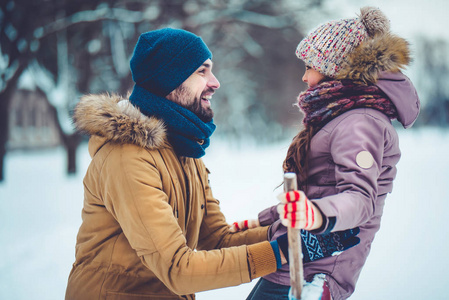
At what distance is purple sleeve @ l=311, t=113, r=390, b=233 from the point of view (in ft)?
4.68

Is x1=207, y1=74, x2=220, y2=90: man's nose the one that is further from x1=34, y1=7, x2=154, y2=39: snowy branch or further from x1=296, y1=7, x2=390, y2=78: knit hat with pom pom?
x1=34, y1=7, x2=154, y2=39: snowy branch

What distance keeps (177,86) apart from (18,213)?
6.20 meters

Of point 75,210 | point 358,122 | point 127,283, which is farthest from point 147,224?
point 75,210

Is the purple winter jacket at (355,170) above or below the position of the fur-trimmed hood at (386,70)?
below

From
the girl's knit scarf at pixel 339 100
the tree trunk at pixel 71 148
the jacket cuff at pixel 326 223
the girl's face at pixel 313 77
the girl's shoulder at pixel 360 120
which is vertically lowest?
the tree trunk at pixel 71 148

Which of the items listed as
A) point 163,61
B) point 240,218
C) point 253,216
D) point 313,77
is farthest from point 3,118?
point 313,77

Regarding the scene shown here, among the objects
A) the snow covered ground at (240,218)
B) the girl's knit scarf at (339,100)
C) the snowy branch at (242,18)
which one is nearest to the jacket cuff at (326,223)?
the girl's knit scarf at (339,100)

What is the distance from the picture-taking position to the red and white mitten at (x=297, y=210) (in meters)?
1.34

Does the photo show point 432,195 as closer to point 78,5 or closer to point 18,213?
point 18,213

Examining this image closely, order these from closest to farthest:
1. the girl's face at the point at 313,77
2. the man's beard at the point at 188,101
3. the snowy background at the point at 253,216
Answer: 1. the girl's face at the point at 313,77
2. the man's beard at the point at 188,101
3. the snowy background at the point at 253,216

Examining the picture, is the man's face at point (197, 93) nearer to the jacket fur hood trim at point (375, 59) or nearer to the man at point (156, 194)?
the man at point (156, 194)

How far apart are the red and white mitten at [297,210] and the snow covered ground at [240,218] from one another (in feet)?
9.09

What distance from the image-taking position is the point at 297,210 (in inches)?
52.9

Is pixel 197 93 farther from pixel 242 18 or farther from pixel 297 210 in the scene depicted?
pixel 242 18
